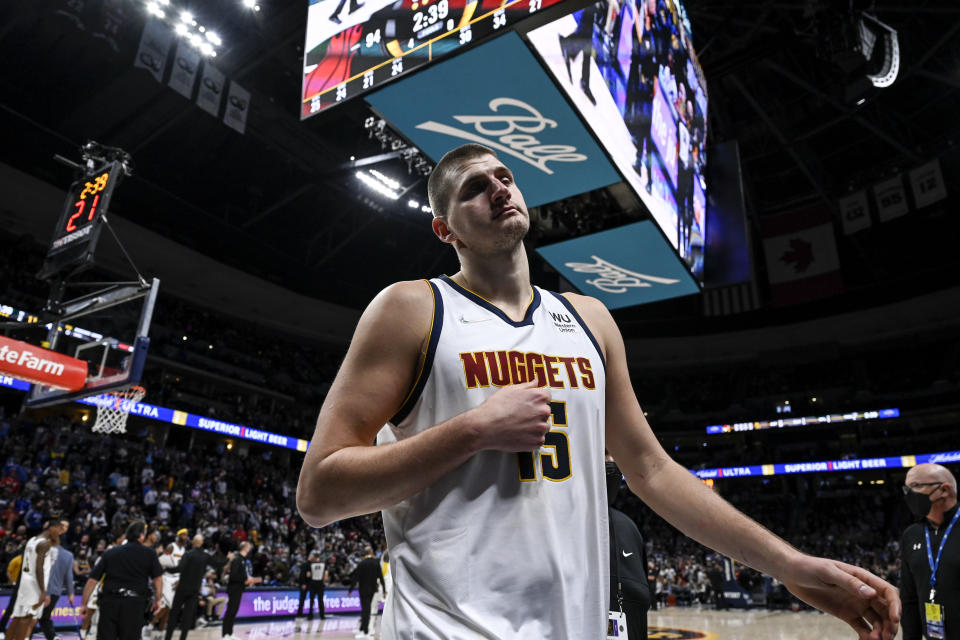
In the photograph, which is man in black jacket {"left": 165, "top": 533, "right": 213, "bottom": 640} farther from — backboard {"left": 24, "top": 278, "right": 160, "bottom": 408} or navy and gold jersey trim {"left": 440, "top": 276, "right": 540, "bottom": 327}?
navy and gold jersey trim {"left": 440, "top": 276, "right": 540, "bottom": 327}

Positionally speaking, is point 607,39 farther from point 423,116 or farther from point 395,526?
point 395,526

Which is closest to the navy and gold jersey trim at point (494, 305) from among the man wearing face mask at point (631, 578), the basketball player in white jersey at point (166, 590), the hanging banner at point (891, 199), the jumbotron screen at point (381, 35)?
the man wearing face mask at point (631, 578)

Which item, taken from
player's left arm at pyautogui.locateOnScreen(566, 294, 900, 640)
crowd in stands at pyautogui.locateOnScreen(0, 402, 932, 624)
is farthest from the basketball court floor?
player's left arm at pyautogui.locateOnScreen(566, 294, 900, 640)

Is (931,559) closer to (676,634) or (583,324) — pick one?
(583,324)

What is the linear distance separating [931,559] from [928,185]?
14998mm

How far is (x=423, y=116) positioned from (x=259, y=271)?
19.8m

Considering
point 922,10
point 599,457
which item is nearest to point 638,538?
point 599,457

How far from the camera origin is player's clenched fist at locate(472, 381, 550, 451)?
48.3 inches

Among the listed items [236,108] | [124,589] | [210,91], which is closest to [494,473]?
[124,589]

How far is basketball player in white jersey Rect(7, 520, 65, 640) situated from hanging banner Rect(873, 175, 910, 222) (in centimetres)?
1809

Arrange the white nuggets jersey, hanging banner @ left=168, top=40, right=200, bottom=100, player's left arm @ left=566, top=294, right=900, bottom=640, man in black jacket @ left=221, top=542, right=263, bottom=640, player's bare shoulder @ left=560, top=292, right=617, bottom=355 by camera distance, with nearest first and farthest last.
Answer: player's left arm @ left=566, top=294, right=900, bottom=640 < the white nuggets jersey < player's bare shoulder @ left=560, top=292, right=617, bottom=355 < man in black jacket @ left=221, top=542, right=263, bottom=640 < hanging banner @ left=168, top=40, right=200, bottom=100

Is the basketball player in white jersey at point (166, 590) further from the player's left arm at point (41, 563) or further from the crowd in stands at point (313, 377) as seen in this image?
the crowd in stands at point (313, 377)

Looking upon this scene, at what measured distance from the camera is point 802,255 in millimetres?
18359

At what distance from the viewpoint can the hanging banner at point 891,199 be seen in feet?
54.0
